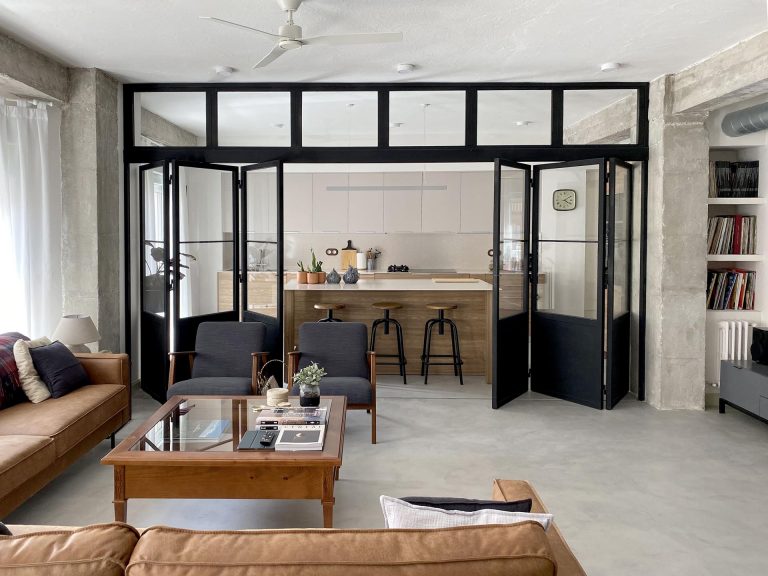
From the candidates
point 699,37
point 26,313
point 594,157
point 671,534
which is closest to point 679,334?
point 594,157

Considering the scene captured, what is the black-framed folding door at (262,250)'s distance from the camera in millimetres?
6539

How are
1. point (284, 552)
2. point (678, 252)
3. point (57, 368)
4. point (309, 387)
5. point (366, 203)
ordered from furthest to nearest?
point (366, 203)
point (678, 252)
point (57, 368)
point (309, 387)
point (284, 552)

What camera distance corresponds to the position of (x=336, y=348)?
564 centimetres

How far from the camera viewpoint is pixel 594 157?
6.41 metres

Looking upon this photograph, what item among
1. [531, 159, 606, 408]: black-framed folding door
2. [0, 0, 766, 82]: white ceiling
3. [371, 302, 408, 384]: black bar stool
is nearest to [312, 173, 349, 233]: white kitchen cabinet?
[371, 302, 408, 384]: black bar stool

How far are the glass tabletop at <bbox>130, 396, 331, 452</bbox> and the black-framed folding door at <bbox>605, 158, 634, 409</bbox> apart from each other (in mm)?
2889

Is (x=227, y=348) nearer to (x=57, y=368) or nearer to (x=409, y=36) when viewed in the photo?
(x=57, y=368)

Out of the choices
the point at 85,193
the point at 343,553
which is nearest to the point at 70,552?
the point at 343,553

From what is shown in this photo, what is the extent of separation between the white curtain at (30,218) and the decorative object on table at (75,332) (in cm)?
40

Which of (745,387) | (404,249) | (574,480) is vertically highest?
(404,249)

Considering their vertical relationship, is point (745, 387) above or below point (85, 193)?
below

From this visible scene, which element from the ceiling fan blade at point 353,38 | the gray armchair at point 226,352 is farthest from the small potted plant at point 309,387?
the ceiling fan blade at point 353,38

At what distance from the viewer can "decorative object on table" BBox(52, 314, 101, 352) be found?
5.34 meters

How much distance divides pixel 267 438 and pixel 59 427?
50.8 inches
